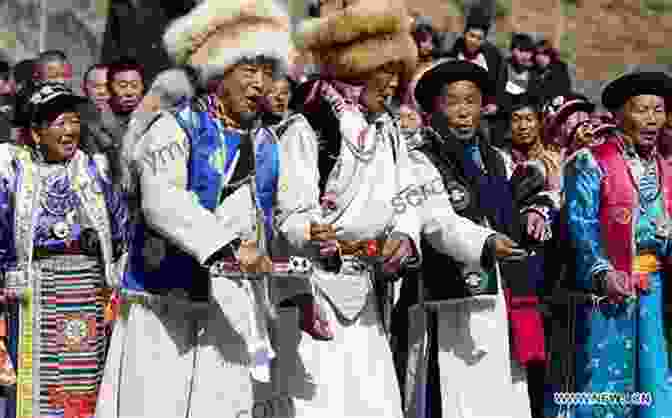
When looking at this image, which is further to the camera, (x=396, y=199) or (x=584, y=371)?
(x=584, y=371)

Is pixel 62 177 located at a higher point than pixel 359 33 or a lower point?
lower

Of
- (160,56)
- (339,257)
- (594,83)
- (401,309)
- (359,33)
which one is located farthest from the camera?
(594,83)

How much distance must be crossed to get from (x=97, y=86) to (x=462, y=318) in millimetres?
4116

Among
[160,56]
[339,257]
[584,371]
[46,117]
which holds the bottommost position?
[584,371]

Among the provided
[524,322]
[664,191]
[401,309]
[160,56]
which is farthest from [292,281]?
[160,56]

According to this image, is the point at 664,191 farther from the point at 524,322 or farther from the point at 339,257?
the point at 339,257

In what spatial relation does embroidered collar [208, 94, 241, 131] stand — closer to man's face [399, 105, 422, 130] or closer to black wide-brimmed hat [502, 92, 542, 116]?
man's face [399, 105, 422, 130]

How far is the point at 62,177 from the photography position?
923 cm

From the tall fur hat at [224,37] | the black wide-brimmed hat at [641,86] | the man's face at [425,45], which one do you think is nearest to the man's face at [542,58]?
the man's face at [425,45]

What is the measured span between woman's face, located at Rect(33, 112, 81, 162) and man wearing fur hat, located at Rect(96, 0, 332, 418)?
1.71 meters

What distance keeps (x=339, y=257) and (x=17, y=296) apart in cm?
240

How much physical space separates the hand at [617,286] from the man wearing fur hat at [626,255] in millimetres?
46

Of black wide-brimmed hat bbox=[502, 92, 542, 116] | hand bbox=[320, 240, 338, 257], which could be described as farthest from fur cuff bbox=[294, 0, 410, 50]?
black wide-brimmed hat bbox=[502, 92, 542, 116]

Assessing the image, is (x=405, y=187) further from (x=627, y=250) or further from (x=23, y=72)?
(x=23, y=72)
